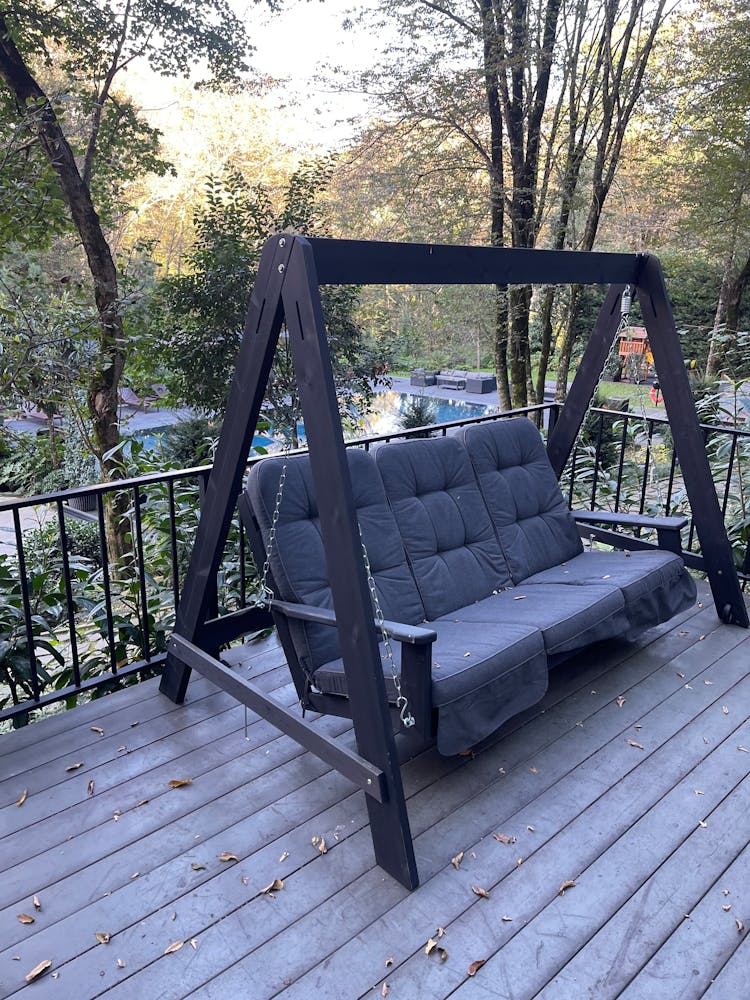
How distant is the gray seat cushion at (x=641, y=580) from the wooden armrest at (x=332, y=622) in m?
0.99

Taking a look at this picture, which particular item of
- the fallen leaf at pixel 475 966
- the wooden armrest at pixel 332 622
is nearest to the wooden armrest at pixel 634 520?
the wooden armrest at pixel 332 622

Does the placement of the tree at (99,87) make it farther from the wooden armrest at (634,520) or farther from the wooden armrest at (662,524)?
the wooden armrest at (662,524)

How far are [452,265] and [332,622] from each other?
1.14 meters

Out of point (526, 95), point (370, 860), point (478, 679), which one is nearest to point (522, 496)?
point (478, 679)

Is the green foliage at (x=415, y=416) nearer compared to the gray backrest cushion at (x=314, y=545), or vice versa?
the gray backrest cushion at (x=314, y=545)

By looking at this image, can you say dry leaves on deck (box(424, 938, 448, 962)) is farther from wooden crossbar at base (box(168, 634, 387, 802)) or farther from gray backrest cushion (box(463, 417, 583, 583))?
gray backrest cushion (box(463, 417, 583, 583))

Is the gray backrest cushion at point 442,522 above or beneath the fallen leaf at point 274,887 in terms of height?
above

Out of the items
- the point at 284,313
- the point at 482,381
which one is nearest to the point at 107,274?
the point at 284,313

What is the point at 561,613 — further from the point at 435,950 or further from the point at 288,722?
the point at 435,950

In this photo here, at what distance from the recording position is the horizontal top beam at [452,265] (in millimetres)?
1851

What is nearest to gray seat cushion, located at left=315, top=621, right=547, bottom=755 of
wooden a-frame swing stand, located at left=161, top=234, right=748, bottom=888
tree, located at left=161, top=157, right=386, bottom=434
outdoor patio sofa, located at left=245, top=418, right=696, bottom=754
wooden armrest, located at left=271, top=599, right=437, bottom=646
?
outdoor patio sofa, located at left=245, top=418, right=696, bottom=754

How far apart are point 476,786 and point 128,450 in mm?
2529

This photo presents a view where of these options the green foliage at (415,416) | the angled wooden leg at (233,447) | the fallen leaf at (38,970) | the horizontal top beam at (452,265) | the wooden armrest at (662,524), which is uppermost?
the horizontal top beam at (452,265)

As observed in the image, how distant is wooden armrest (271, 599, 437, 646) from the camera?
1832 millimetres
